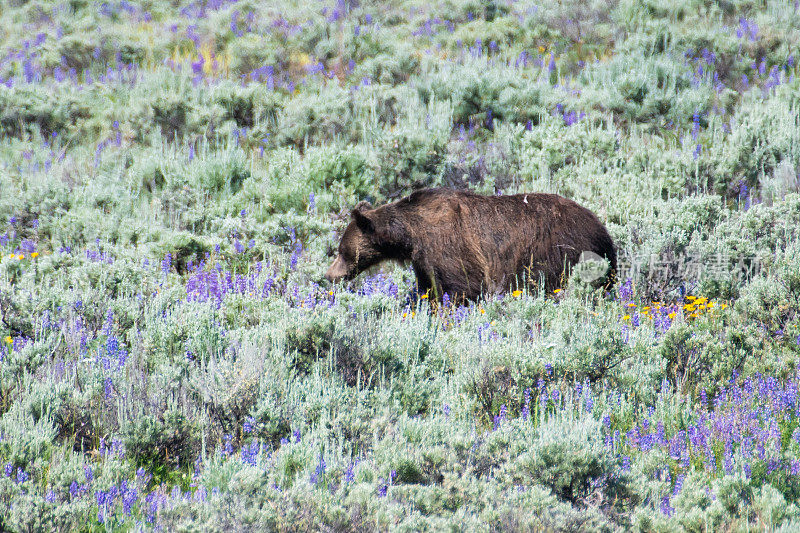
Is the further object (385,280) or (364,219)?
(385,280)

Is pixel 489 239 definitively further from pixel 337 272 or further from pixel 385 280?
pixel 337 272

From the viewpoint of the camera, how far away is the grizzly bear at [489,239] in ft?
21.3

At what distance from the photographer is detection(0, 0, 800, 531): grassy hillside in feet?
10.1

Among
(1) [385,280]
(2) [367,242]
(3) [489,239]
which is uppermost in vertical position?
(3) [489,239]

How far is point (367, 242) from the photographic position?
22.3 feet

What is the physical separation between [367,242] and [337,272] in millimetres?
411

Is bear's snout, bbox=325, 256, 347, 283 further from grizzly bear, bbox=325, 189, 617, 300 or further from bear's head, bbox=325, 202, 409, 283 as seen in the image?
grizzly bear, bbox=325, 189, 617, 300

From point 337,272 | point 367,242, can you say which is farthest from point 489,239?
point 337,272

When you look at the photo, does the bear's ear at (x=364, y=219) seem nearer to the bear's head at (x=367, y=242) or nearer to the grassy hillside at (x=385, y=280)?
the bear's head at (x=367, y=242)

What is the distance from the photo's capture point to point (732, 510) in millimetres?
2889

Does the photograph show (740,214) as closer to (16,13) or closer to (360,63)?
(360,63)

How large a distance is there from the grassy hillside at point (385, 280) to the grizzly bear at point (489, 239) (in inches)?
12.7

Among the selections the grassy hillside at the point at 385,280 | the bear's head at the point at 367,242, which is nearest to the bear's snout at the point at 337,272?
the bear's head at the point at 367,242

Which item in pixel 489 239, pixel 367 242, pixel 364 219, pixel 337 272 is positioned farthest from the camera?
pixel 337 272
